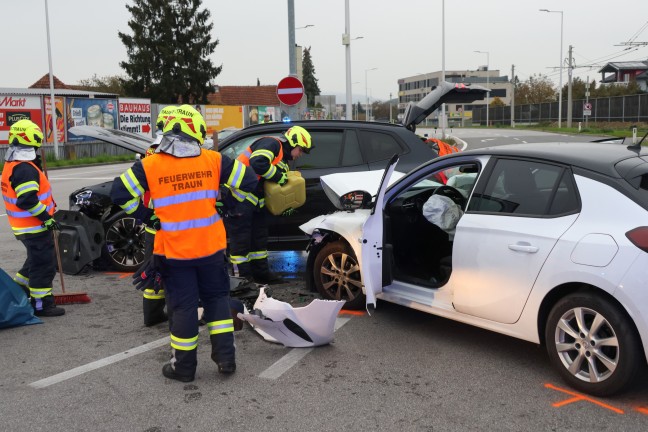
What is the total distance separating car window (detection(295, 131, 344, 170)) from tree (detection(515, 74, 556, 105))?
272 feet

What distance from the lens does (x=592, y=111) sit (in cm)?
5691

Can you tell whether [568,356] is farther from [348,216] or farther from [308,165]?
[308,165]

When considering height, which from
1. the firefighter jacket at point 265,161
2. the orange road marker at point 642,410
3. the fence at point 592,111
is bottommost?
the orange road marker at point 642,410

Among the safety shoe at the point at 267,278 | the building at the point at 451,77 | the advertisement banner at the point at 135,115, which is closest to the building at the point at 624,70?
the building at the point at 451,77

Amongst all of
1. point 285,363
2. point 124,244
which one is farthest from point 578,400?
point 124,244

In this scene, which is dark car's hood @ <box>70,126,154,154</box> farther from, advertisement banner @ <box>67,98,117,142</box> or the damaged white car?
advertisement banner @ <box>67,98,117,142</box>

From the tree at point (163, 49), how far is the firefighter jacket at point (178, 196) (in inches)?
2135

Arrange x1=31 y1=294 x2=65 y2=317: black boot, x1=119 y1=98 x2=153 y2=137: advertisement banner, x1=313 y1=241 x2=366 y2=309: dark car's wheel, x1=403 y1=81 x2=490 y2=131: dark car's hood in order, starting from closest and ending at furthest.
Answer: x1=313 y1=241 x2=366 y2=309: dark car's wheel → x1=31 y1=294 x2=65 y2=317: black boot → x1=403 y1=81 x2=490 y2=131: dark car's hood → x1=119 y1=98 x2=153 y2=137: advertisement banner

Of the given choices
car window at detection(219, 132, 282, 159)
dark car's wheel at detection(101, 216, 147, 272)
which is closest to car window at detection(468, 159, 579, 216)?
car window at detection(219, 132, 282, 159)

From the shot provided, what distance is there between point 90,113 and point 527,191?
31.4 m

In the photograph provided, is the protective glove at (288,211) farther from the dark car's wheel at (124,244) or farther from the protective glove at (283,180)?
the dark car's wheel at (124,244)

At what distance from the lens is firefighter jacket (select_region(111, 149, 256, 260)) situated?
4.20 metres

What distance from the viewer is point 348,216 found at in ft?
18.5

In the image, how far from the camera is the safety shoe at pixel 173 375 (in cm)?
428
